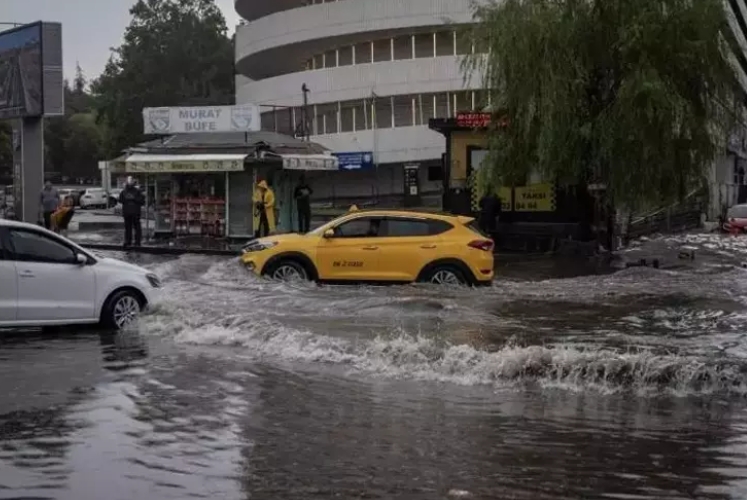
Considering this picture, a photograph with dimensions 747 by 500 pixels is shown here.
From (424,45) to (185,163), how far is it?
2960 cm

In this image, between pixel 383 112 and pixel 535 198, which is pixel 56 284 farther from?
pixel 383 112

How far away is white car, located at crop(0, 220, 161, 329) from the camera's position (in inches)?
453

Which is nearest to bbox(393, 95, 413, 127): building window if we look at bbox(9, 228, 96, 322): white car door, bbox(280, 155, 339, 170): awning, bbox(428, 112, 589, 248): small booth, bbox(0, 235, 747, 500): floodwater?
bbox(280, 155, 339, 170): awning

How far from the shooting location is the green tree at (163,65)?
7538 cm

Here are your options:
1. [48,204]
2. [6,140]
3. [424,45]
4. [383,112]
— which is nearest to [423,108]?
[383,112]

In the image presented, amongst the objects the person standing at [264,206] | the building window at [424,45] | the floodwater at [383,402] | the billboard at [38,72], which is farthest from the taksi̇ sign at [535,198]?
the building window at [424,45]

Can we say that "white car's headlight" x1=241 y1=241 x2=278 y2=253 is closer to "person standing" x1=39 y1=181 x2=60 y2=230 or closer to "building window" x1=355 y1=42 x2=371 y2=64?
"person standing" x1=39 y1=181 x2=60 y2=230

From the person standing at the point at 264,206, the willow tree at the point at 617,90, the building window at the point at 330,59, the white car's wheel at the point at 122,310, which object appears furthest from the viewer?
the building window at the point at 330,59

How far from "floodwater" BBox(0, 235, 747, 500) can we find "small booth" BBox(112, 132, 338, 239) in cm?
1276

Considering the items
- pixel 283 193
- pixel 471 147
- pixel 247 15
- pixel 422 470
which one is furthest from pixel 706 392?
pixel 247 15

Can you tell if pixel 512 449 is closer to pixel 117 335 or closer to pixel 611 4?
pixel 117 335

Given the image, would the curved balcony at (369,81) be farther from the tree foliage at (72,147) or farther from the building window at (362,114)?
the tree foliage at (72,147)

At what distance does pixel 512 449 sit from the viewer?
6.48 m

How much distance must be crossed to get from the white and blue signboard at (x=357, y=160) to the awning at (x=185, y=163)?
26.5 meters
